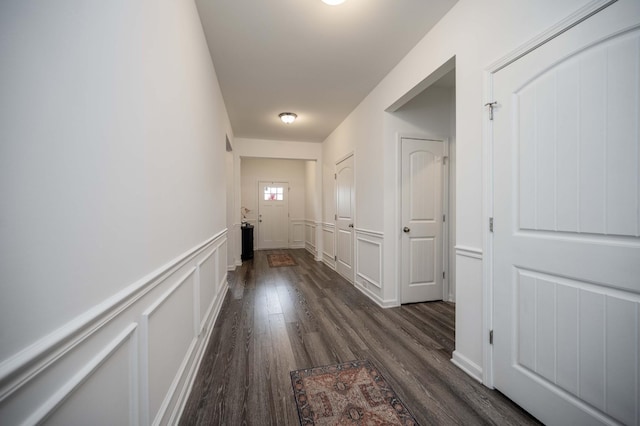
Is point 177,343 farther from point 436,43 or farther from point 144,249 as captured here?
point 436,43

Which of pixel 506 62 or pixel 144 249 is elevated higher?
pixel 506 62

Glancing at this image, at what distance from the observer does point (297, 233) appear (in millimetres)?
7883

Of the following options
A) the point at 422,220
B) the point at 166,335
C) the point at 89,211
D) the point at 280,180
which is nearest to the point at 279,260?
the point at 280,180

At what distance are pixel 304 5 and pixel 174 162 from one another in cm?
153

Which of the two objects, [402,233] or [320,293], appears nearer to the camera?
[402,233]

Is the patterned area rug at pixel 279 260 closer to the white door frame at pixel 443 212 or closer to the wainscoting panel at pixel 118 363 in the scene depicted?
the white door frame at pixel 443 212

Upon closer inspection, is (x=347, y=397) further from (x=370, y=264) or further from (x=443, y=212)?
(x=443, y=212)

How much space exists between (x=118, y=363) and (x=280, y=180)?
707 centimetres

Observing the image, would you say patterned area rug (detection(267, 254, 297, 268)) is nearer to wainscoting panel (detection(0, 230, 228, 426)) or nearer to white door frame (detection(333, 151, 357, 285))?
white door frame (detection(333, 151, 357, 285))

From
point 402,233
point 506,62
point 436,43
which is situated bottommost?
point 402,233

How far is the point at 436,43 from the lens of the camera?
212 cm

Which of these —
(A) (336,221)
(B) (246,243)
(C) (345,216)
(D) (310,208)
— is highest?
(D) (310,208)

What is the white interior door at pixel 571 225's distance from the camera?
1.05 m

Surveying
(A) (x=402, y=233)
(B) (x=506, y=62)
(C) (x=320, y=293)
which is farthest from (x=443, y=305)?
(B) (x=506, y=62)
